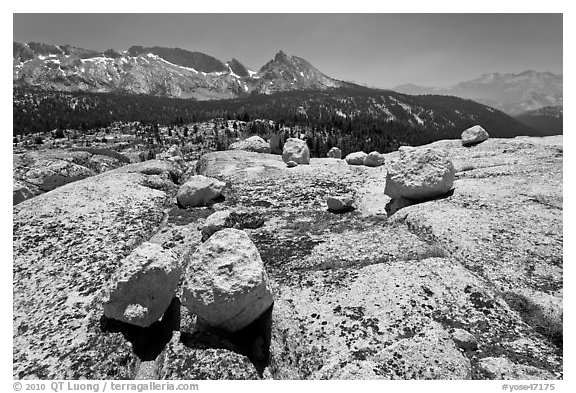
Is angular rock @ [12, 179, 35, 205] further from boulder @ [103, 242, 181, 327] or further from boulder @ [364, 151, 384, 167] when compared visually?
boulder @ [364, 151, 384, 167]

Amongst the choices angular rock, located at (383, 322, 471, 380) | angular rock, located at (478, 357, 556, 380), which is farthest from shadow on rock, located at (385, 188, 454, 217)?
angular rock, located at (478, 357, 556, 380)

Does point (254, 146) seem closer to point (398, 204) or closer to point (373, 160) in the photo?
point (373, 160)

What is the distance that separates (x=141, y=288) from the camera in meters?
14.1

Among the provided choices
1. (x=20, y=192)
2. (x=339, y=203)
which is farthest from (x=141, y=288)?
(x=20, y=192)

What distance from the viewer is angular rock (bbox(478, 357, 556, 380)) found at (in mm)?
11727

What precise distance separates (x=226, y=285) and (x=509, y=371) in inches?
448

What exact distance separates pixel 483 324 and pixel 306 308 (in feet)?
25.5

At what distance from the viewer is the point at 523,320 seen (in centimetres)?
1397

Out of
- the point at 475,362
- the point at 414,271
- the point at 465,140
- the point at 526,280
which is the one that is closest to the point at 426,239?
the point at 414,271

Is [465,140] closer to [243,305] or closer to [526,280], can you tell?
[526,280]

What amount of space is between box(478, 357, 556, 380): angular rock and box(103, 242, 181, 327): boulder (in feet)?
44.9

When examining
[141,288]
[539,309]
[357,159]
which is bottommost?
[539,309]

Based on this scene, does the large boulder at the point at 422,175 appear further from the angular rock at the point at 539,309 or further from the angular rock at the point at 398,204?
the angular rock at the point at 539,309

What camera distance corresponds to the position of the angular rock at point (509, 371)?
11.7 meters
